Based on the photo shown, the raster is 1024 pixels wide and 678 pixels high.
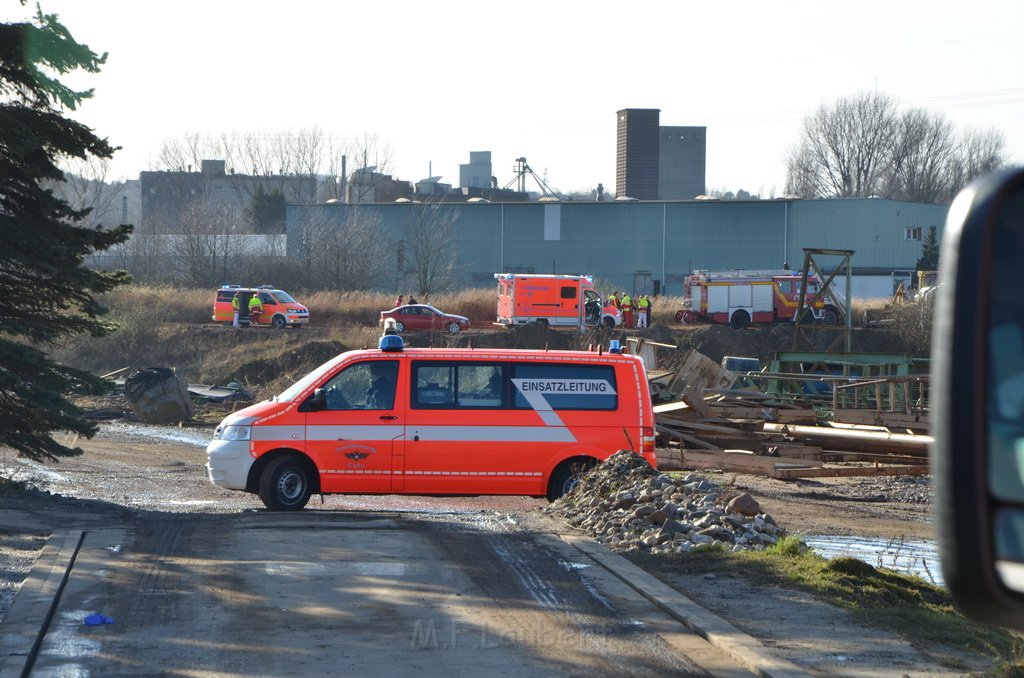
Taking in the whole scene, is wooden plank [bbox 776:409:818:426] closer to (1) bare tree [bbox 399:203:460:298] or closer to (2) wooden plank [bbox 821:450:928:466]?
(2) wooden plank [bbox 821:450:928:466]

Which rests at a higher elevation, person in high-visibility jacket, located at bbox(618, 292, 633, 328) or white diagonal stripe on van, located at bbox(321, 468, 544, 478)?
person in high-visibility jacket, located at bbox(618, 292, 633, 328)

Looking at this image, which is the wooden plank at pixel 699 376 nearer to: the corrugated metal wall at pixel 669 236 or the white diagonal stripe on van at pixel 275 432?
the white diagonal stripe on van at pixel 275 432

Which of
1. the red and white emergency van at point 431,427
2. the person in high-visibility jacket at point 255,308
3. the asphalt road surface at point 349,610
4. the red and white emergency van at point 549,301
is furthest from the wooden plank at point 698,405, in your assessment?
the person in high-visibility jacket at point 255,308

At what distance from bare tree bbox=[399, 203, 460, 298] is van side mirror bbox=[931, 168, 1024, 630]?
7427cm

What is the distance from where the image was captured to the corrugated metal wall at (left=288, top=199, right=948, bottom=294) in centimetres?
7756

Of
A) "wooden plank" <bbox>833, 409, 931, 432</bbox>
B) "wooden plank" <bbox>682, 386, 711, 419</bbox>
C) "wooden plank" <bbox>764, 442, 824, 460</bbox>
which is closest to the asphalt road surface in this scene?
"wooden plank" <bbox>764, 442, 824, 460</bbox>

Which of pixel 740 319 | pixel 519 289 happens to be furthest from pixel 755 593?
pixel 740 319

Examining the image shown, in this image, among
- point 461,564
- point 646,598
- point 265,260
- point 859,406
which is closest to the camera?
point 646,598

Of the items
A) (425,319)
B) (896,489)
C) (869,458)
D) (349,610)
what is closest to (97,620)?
(349,610)

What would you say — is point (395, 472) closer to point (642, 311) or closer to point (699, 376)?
point (699, 376)

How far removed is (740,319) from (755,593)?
48996 mm

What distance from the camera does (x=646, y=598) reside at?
8805 mm

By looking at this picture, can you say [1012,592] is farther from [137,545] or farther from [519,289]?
[519,289]

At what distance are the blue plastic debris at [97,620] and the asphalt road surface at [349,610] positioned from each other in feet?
0.17
